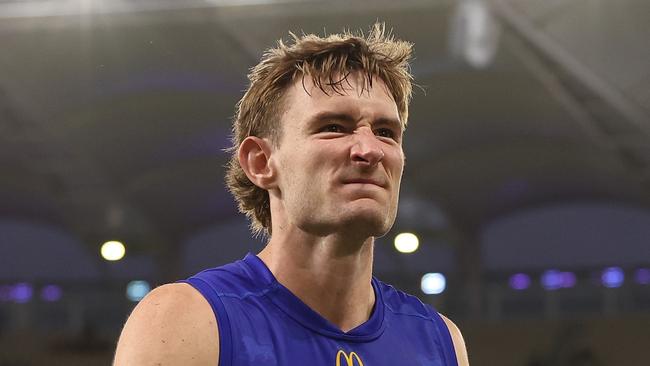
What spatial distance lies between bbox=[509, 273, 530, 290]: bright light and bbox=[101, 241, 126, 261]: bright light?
2.76 meters

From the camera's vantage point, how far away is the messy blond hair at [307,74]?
4.55 feet

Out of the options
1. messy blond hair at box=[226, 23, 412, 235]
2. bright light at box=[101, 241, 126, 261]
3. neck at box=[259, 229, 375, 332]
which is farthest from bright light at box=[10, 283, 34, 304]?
neck at box=[259, 229, 375, 332]

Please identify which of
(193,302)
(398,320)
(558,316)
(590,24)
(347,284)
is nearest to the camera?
(193,302)

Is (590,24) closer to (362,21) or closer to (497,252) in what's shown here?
(362,21)

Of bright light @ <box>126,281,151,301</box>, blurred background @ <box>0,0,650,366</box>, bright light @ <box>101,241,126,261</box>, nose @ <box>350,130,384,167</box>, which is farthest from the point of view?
bright light @ <box>101,241,126,261</box>

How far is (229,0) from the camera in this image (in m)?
5.80

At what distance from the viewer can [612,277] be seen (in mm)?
6574

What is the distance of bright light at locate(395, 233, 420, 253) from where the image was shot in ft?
21.5

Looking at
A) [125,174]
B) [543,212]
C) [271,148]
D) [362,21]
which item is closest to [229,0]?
[362,21]

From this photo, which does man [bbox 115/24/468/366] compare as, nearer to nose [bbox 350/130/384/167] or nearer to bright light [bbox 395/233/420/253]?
nose [bbox 350/130/384/167]

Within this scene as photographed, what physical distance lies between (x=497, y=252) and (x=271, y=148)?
541cm

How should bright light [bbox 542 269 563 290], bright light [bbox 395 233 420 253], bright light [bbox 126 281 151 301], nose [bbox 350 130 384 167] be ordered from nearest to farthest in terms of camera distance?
nose [bbox 350 130 384 167]
bright light [bbox 542 269 563 290]
bright light [bbox 395 233 420 253]
bright light [bbox 126 281 151 301]

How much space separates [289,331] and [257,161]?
0.87 ft

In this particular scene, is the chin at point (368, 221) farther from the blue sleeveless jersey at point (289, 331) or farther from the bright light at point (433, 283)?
the bright light at point (433, 283)
